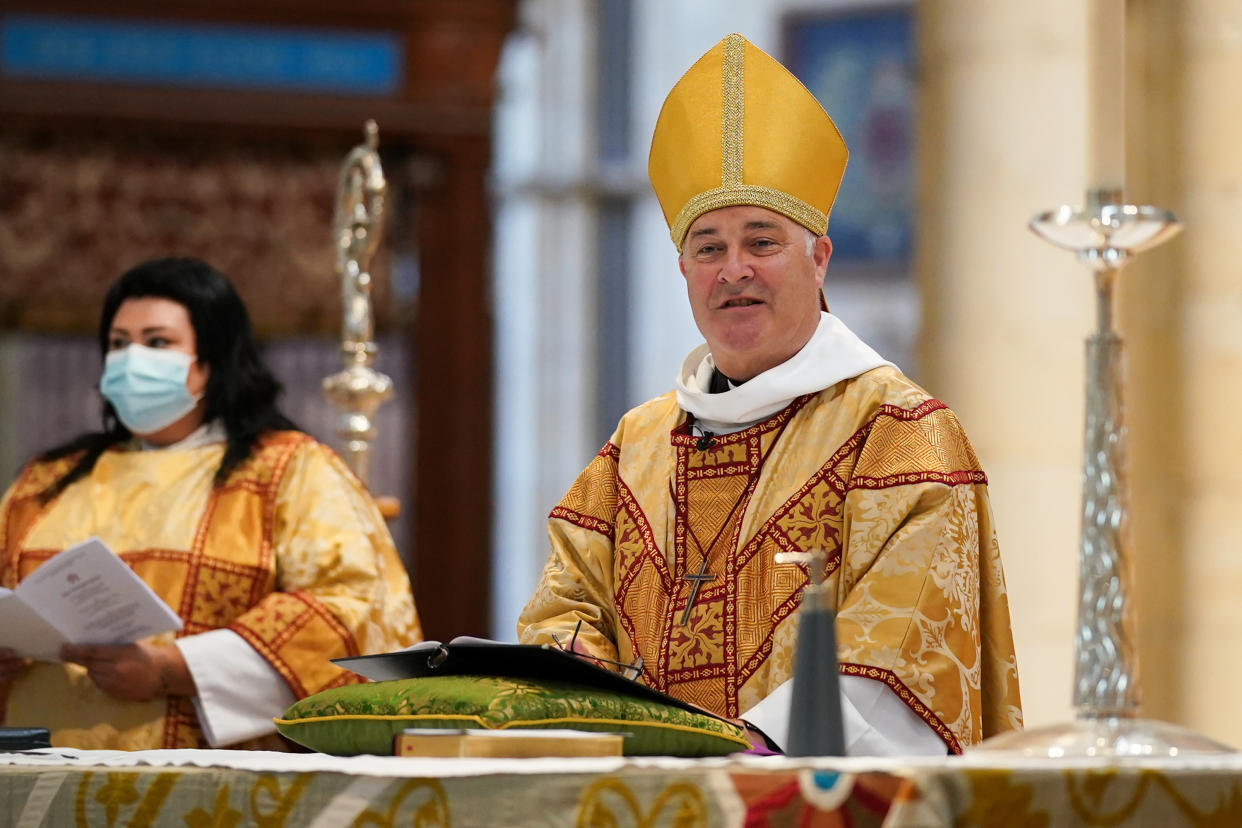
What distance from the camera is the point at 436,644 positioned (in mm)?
2549

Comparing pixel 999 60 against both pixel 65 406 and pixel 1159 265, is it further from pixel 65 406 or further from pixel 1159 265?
pixel 65 406

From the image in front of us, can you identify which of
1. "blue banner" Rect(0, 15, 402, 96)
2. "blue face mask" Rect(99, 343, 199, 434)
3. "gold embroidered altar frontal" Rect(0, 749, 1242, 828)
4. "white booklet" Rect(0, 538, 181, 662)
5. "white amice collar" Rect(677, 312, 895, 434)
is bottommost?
"gold embroidered altar frontal" Rect(0, 749, 1242, 828)

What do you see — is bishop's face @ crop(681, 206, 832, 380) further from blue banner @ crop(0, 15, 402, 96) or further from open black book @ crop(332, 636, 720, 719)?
blue banner @ crop(0, 15, 402, 96)

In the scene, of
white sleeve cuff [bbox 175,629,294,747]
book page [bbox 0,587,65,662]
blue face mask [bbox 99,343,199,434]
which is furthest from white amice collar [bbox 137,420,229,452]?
book page [bbox 0,587,65,662]

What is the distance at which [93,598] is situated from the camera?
378cm

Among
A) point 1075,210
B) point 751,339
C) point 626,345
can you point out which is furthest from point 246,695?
point 626,345

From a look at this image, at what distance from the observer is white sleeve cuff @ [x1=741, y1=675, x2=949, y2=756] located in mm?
2836

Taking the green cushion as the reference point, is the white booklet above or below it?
above

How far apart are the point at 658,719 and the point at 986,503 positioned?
3.27 ft

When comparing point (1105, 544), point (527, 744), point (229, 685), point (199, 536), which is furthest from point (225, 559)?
point (1105, 544)

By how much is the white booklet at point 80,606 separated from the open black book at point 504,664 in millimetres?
1184

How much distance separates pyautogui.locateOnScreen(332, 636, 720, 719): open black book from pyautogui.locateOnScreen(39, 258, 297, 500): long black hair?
1917 millimetres

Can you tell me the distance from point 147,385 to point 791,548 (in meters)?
1.84

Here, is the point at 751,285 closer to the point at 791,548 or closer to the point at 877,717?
the point at 791,548
